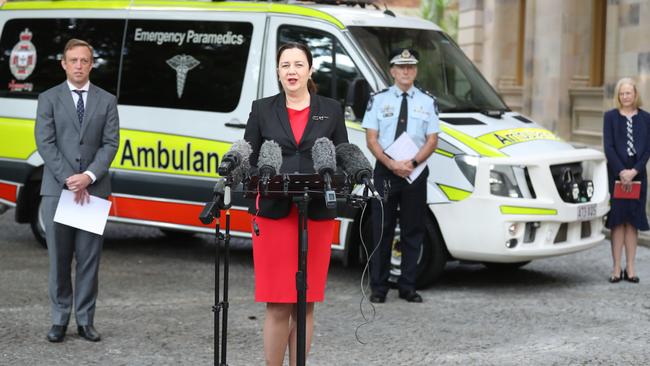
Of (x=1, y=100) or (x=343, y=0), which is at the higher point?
(x=343, y=0)

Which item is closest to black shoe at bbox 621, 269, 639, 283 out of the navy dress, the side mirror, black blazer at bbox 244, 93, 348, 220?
the navy dress

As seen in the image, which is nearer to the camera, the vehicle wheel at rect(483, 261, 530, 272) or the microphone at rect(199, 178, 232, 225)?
the microphone at rect(199, 178, 232, 225)

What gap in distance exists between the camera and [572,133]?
63.4 feet

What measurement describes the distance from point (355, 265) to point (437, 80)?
5.94ft

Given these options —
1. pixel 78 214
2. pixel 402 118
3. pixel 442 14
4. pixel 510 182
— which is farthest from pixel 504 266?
pixel 442 14

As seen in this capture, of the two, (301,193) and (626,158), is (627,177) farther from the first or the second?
(301,193)

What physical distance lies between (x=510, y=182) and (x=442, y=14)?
23.5 meters

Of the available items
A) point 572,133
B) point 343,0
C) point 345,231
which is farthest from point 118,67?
point 572,133

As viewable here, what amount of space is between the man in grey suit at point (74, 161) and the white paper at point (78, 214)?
4cm

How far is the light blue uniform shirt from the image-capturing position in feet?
28.5

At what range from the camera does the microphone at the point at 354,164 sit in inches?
203

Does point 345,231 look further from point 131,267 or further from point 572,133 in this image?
point 572,133

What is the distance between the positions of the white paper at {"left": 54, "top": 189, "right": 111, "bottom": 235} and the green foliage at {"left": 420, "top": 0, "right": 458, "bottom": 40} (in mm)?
24661

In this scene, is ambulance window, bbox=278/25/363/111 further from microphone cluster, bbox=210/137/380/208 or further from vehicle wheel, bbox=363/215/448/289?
microphone cluster, bbox=210/137/380/208
